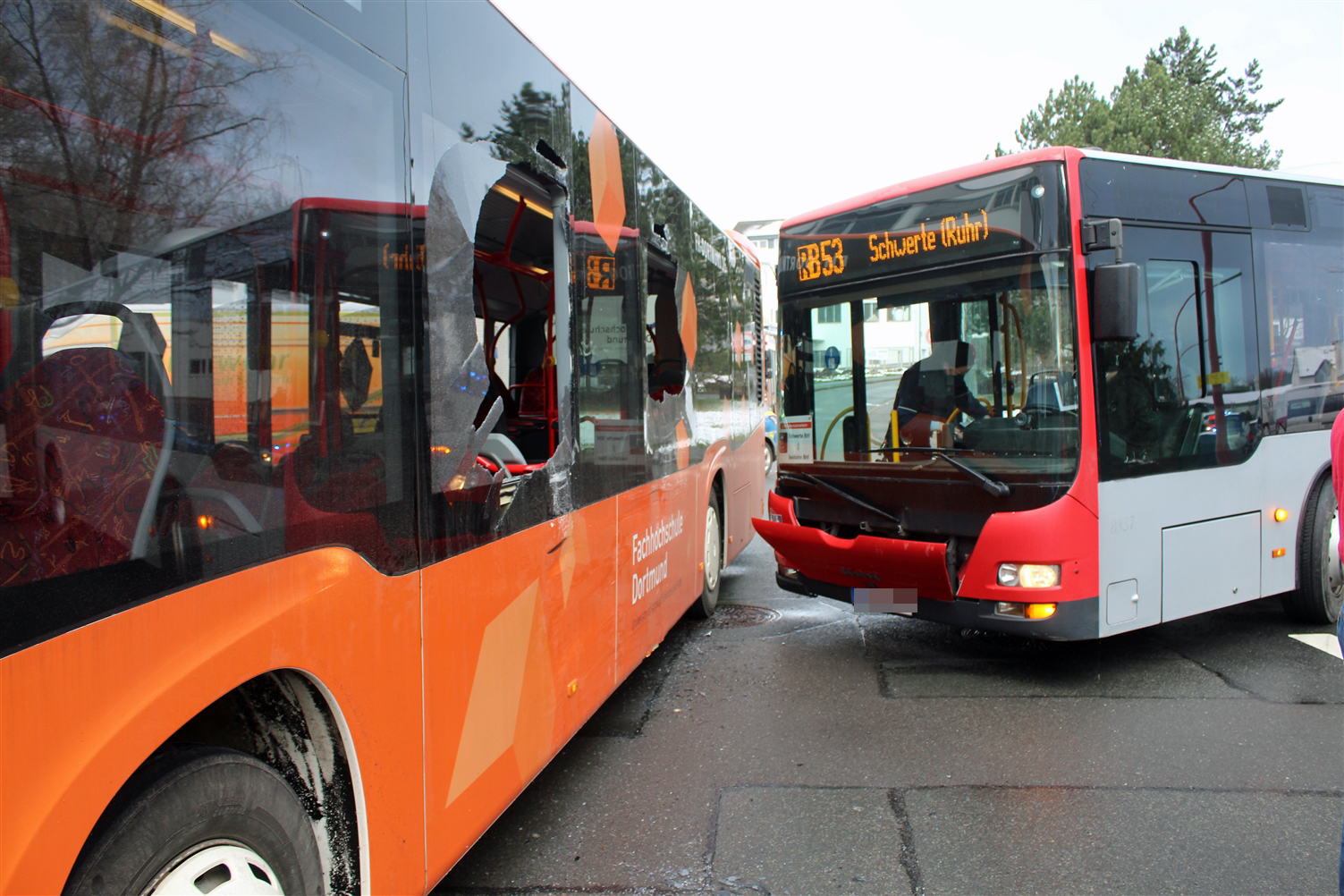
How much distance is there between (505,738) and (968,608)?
2.96 m

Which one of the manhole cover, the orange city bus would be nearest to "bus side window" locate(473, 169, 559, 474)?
the orange city bus

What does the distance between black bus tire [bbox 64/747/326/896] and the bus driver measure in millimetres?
4047

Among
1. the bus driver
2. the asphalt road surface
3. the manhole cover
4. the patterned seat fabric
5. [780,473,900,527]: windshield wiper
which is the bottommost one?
the asphalt road surface

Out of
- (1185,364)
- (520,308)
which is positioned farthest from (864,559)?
(520,308)

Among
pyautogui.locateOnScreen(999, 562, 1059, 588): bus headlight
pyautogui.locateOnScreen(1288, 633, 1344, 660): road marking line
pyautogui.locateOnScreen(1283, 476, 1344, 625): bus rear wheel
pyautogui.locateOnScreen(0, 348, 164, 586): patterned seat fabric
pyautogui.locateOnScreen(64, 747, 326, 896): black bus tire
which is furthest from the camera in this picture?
pyautogui.locateOnScreen(1283, 476, 1344, 625): bus rear wheel

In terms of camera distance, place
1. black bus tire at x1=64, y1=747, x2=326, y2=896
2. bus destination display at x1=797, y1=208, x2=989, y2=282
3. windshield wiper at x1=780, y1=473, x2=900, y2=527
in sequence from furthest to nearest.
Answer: windshield wiper at x1=780, y1=473, x2=900, y2=527, bus destination display at x1=797, y1=208, x2=989, y2=282, black bus tire at x1=64, y1=747, x2=326, y2=896

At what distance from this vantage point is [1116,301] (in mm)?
4512

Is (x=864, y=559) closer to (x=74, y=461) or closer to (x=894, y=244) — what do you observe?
(x=894, y=244)

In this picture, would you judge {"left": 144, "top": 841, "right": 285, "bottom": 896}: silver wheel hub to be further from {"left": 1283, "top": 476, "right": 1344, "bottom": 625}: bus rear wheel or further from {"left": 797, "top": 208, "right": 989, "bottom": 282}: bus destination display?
{"left": 1283, "top": 476, "right": 1344, "bottom": 625}: bus rear wheel

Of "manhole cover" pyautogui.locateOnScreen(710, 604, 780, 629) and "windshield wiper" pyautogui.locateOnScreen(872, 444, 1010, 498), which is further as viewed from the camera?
"manhole cover" pyautogui.locateOnScreen(710, 604, 780, 629)

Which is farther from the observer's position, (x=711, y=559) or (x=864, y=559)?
(x=711, y=559)

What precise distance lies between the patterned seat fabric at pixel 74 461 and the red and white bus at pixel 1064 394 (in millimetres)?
3974

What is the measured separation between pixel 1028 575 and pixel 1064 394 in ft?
3.19

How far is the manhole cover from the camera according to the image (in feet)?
21.6
